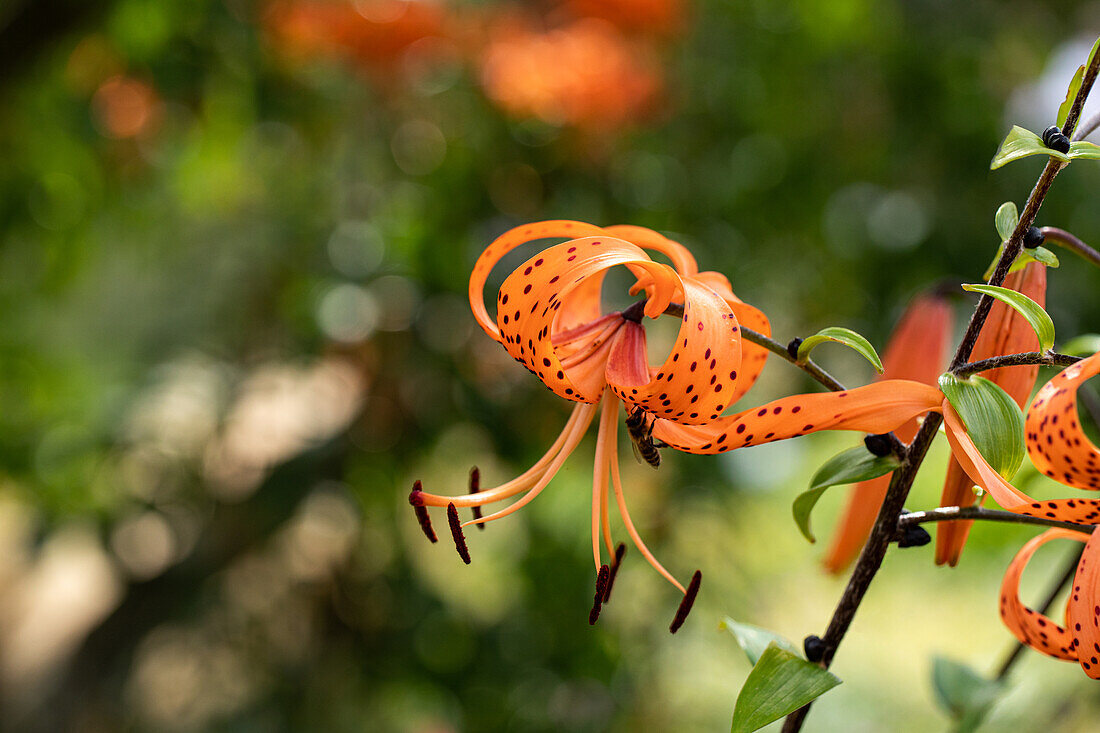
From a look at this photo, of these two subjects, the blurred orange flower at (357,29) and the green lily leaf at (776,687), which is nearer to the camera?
the green lily leaf at (776,687)

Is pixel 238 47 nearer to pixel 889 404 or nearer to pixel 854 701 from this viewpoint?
pixel 889 404

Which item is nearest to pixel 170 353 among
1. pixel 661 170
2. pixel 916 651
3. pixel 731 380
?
pixel 661 170

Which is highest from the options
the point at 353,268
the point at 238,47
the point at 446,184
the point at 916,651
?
the point at 238,47

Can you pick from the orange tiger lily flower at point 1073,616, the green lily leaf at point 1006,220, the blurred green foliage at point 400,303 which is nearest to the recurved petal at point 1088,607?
the orange tiger lily flower at point 1073,616

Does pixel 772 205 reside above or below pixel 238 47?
below

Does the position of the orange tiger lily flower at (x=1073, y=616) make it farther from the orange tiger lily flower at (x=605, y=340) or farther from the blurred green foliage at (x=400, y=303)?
the blurred green foliage at (x=400, y=303)

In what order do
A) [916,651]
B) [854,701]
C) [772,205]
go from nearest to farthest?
[772,205]
[854,701]
[916,651]
